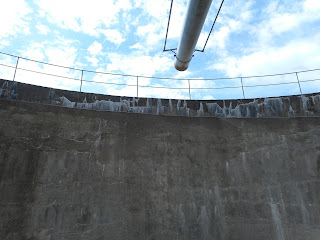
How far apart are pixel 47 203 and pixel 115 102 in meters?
3.43

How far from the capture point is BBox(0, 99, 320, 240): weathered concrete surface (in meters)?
6.48

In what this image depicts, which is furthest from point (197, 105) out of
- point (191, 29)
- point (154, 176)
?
point (191, 29)

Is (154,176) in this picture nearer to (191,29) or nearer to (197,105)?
(197,105)

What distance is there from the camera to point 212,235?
7.10 meters

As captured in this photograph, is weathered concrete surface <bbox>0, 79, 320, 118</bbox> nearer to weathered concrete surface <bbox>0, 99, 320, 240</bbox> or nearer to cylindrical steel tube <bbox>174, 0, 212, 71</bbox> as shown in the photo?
weathered concrete surface <bbox>0, 99, 320, 240</bbox>

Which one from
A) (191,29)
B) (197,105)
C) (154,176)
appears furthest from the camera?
(197,105)

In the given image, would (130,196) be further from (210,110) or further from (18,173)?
(210,110)

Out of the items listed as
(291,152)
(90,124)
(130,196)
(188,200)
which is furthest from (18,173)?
(291,152)

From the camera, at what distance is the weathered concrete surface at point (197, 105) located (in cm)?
778

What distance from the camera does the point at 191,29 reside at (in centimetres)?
546

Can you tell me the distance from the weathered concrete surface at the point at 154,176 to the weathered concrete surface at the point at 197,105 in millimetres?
270

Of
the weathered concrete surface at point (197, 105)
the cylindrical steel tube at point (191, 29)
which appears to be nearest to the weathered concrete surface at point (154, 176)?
the weathered concrete surface at point (197, 105)

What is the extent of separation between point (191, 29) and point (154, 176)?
412cm

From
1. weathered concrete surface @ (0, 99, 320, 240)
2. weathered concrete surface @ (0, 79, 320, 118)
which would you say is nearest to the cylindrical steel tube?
weathered concrete surface @ (0, 79, 320, 118)
